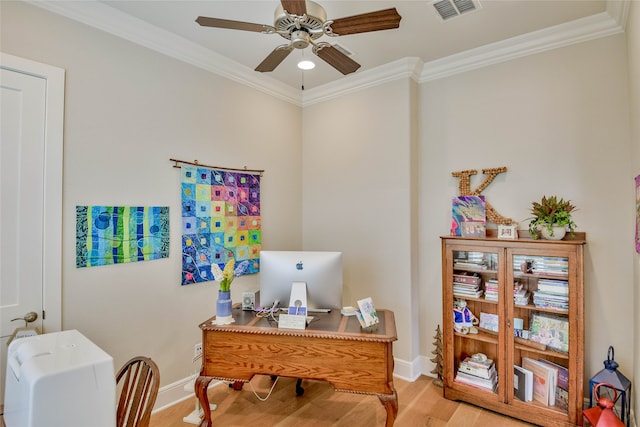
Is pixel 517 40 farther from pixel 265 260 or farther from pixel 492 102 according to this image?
pixel 265 260

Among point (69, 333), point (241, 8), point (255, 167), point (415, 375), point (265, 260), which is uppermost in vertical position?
point (241, 8)

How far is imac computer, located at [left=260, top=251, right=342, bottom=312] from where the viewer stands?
230 cm

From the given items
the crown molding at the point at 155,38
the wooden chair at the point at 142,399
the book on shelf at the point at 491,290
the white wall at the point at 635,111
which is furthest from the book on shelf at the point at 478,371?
the crown molding at the point at 155,38

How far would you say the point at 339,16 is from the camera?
2402mm

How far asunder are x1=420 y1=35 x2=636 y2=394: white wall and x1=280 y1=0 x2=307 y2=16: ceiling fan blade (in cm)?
192

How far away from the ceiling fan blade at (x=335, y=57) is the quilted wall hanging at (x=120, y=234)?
1.65 m

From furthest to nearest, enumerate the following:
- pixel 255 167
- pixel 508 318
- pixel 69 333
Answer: pixel 255 167 → pixel 508 318 → pixel 69 333

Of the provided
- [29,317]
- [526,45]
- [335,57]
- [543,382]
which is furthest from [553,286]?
[29,317]

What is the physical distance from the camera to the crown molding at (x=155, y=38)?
7.11 feet

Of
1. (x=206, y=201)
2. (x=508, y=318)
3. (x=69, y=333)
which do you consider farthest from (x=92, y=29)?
(x=508, y=318)

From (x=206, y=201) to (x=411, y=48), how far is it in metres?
2.21

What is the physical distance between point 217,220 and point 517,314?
2561 millimetres

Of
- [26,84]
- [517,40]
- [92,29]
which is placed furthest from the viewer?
[517,40]

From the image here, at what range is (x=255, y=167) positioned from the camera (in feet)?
11.1
